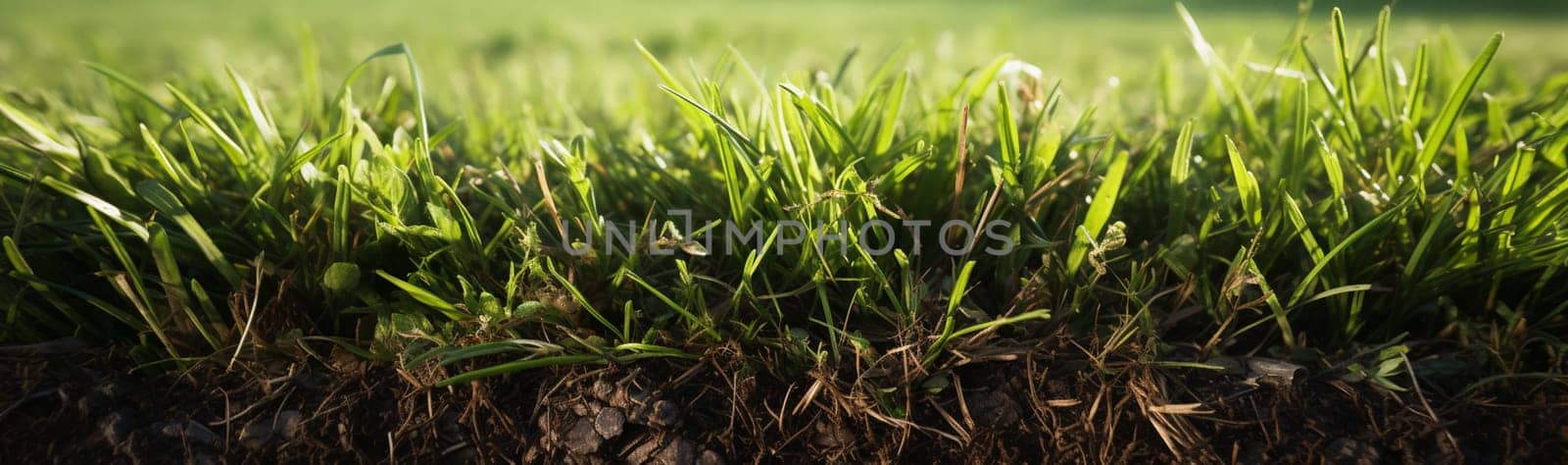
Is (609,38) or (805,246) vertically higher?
(805,246)

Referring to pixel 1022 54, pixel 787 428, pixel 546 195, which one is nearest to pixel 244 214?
pixel 546 195

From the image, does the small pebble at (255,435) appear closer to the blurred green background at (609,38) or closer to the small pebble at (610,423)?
the small pebble at (610,423)

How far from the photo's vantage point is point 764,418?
3.95 feet

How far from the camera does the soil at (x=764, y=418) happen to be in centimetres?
117

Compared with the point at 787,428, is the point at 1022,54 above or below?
below

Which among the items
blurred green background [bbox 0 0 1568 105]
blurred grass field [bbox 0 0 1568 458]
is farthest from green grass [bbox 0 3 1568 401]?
blurred green background [bbox 0 0 1568 105]

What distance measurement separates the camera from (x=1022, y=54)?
4.08m

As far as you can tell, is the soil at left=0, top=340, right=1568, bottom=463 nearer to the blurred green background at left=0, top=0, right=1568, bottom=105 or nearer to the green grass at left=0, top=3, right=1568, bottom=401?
the green grass at left=0, top=3, right=1568, bottom=401

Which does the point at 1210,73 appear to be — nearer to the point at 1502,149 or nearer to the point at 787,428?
the point at 1502,149

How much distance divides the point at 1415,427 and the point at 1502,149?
657 millimetres

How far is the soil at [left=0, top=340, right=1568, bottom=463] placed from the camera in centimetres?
117
